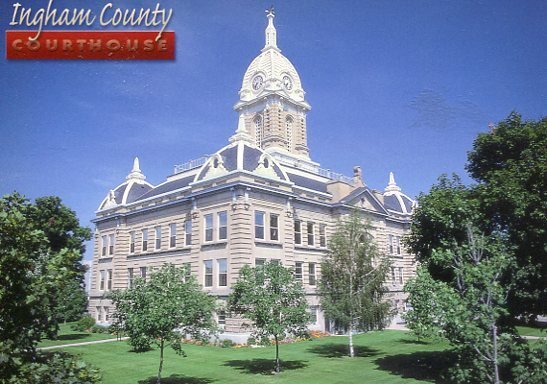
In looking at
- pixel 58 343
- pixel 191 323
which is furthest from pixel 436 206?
pixel 58 343

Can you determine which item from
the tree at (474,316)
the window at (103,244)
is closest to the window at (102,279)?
the window at (103,244)

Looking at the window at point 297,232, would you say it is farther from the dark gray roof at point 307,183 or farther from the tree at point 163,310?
the tree at point 163,310

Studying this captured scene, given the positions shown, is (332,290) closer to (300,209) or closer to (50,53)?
(300,209)

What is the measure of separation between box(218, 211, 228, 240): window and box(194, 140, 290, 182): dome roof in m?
3.48

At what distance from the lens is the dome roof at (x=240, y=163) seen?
122ft

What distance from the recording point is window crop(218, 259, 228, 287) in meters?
35.9

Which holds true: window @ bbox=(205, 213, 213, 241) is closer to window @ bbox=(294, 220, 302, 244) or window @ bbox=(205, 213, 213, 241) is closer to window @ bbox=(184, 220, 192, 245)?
window @ bbox=(184, 220, 192, 245)

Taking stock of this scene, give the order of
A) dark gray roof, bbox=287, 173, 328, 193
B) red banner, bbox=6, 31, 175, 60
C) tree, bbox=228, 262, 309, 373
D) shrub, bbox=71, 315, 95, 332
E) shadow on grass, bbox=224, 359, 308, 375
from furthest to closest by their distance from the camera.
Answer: shrub, bbox=71, 315, 95, 332 → dark gray roof, bbox=287, 173, 328, 193 → shadow on grass, bbox=224, 359, 308, 375 → tree, bbox=228, 262, 309, 373 → red banner, bbox=6, 31, 175, 60

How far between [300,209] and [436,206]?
19.8 metres

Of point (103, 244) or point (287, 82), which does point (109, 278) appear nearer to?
point (103, 244)

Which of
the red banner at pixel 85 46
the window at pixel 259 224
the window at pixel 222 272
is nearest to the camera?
the red banner at pixel 85 46

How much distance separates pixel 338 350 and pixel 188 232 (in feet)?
58.1

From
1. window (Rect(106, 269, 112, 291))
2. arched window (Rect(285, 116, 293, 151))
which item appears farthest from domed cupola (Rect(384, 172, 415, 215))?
window (Rect(106, 269, 112, 291))

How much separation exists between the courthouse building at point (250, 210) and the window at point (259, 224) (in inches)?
3.4
